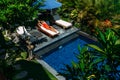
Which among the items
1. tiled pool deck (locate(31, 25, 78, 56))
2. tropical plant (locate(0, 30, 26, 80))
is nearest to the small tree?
tropical plant (locate(0, 30, 26, 80))

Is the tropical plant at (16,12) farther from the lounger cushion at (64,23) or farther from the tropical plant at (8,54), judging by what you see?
the lounger cushion at (64,23)

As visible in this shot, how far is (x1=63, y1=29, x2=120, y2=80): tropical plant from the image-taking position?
7.81m

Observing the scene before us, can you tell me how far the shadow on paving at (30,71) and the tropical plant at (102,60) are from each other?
641 cm

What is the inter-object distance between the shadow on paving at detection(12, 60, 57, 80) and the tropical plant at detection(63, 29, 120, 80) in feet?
21.0

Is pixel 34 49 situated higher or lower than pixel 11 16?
lower

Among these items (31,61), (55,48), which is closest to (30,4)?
(31,61)

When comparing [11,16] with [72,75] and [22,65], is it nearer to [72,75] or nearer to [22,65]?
[22,65]

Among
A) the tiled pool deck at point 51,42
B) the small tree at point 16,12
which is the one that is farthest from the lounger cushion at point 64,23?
the small tree at point 16,12

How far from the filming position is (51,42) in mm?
19828

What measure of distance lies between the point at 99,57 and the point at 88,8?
13675mm

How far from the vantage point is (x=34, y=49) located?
61.0ft

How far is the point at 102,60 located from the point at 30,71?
8607mm

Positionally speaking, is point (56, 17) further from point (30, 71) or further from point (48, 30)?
point (30, 71)

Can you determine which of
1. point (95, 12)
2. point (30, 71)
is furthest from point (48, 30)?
point (30, 71)
